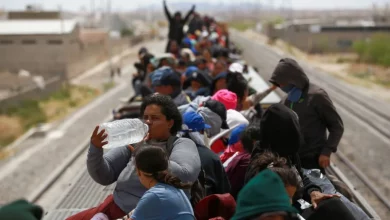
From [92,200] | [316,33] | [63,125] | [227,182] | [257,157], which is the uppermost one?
[257,157]

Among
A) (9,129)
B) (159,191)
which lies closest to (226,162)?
(159,191)

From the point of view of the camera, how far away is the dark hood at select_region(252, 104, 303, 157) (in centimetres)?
424

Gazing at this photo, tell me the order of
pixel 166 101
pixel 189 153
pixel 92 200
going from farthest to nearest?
pixel 92 200 < pixel 166 101 < pixel 189 153

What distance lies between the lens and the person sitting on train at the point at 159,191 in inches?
140

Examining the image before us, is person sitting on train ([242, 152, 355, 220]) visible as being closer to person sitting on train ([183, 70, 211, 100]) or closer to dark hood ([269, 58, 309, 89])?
dark hood ([269, 58, 309, 89])

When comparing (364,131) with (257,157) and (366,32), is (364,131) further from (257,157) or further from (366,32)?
(366,32)

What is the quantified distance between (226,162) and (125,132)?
4.05ft

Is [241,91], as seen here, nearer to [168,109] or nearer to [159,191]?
[168,109]

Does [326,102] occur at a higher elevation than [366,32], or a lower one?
higher

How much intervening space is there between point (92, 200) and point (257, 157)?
284 centimetres

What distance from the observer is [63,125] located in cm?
2102

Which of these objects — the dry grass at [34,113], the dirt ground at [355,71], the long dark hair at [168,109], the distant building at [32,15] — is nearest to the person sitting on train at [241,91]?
the long dark hair at [168,109]

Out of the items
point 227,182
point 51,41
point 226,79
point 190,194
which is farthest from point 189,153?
point 51,41

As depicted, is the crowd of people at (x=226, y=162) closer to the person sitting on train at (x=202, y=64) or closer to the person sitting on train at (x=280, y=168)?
the person sitting on train at (x=280, y=168)
